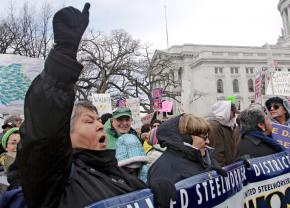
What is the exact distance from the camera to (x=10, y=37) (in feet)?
74.4

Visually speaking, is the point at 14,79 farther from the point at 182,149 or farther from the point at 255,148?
the point at 182,149

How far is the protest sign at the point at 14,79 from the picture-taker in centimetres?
702

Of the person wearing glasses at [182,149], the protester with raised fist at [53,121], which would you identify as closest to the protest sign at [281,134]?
the person wearing glasses at [182,149]

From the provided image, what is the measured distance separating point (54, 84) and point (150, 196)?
85 cm

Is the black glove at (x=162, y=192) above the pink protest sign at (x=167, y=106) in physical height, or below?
below

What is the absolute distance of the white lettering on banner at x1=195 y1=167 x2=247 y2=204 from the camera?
258 cm

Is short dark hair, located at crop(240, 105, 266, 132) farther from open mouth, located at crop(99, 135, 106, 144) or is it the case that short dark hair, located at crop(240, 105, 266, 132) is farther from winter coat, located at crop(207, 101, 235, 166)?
open mouth, located at crop(99, 135, 106, 144)

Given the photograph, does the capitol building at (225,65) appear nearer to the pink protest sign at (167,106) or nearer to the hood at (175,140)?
the pink protest sign at (167,106)

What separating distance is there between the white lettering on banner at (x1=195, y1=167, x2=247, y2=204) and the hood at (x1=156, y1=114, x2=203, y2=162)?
10.3 inches

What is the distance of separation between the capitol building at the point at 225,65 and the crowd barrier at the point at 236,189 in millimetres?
62999

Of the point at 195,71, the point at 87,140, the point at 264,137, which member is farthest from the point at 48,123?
the point at 195,71

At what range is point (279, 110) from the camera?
505cm

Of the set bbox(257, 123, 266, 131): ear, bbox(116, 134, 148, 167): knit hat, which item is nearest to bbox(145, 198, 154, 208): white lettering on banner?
bbox(116, 134, 148, 167): knit hat

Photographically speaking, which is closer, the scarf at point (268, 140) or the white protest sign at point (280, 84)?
the scarf at point (268, 140)
